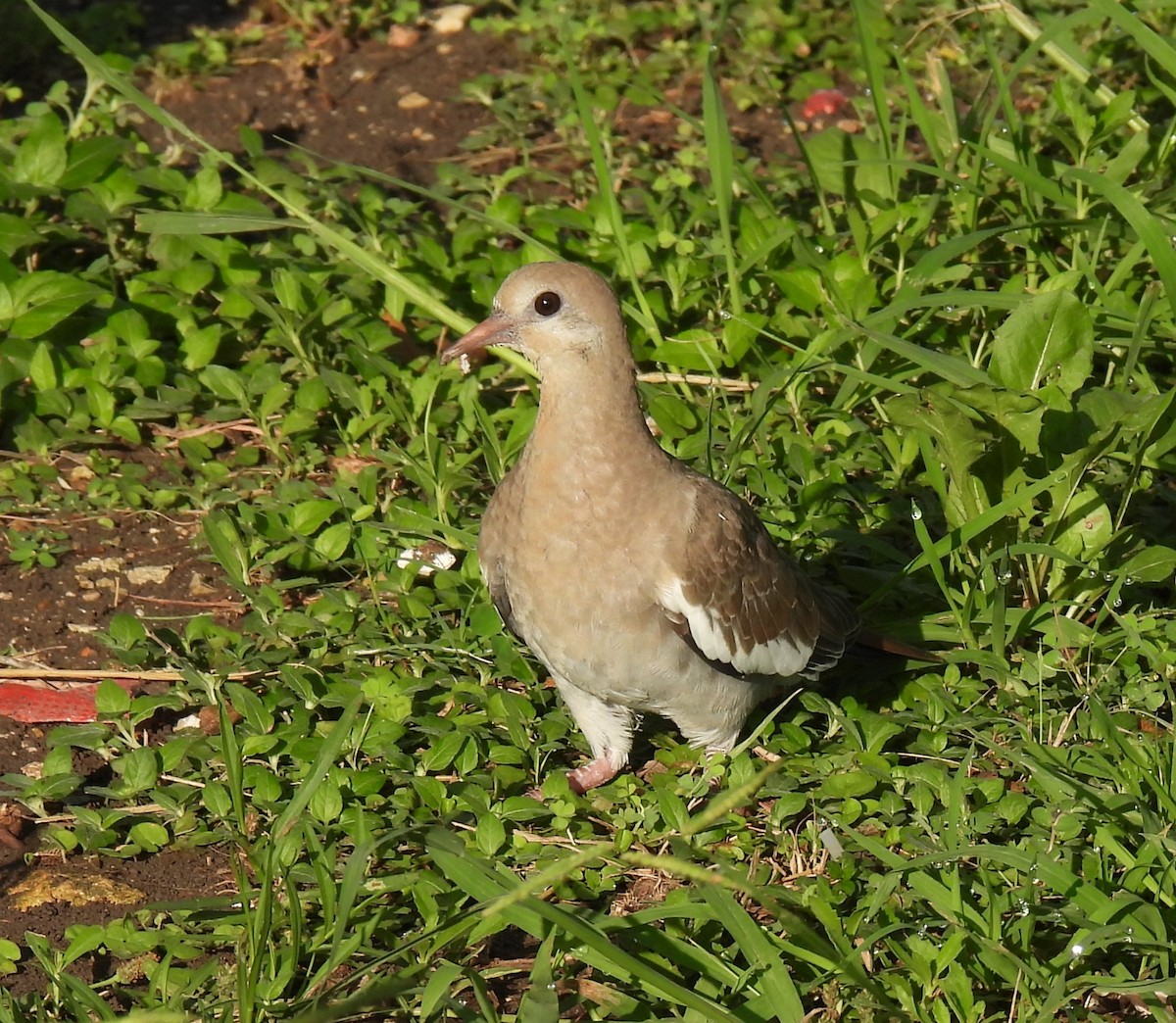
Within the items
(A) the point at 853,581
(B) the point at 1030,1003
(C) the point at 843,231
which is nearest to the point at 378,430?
(A) the point at 853,581

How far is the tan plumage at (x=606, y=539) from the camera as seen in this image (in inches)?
147

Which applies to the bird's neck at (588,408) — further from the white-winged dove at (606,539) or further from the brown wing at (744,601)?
the brown wing at (744,601)

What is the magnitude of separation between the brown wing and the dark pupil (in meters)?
0.57

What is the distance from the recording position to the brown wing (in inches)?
151

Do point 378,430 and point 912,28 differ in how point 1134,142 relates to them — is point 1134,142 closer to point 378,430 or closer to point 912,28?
point 912,28

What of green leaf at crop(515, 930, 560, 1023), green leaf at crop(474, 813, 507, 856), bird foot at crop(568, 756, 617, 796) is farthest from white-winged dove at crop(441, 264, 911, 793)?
green leaf at crop(515, 930, 560, 1023)

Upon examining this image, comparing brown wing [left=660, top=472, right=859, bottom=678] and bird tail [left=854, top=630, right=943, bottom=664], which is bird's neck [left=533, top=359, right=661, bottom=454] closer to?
brown wing [left=660, top=472, right=859, bottom=678]

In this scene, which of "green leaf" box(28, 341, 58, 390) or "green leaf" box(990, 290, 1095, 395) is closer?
"green leaf" box(990, 290, 1095, 395)

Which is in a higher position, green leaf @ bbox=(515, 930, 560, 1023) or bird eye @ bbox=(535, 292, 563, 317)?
bird eye @ bbox=(535, 292, 563, 317)

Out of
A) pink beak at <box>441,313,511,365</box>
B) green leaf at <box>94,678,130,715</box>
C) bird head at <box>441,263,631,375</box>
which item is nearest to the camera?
bird head at <box>441,263,631,375</box>

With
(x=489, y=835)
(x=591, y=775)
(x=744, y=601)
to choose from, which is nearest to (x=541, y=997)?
(x=489, y=835)

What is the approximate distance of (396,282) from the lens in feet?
16.8

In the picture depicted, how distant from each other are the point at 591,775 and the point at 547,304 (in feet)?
4.28

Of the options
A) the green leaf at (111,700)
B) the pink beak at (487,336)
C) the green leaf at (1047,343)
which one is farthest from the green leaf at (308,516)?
the green leaf at (1047,343)
